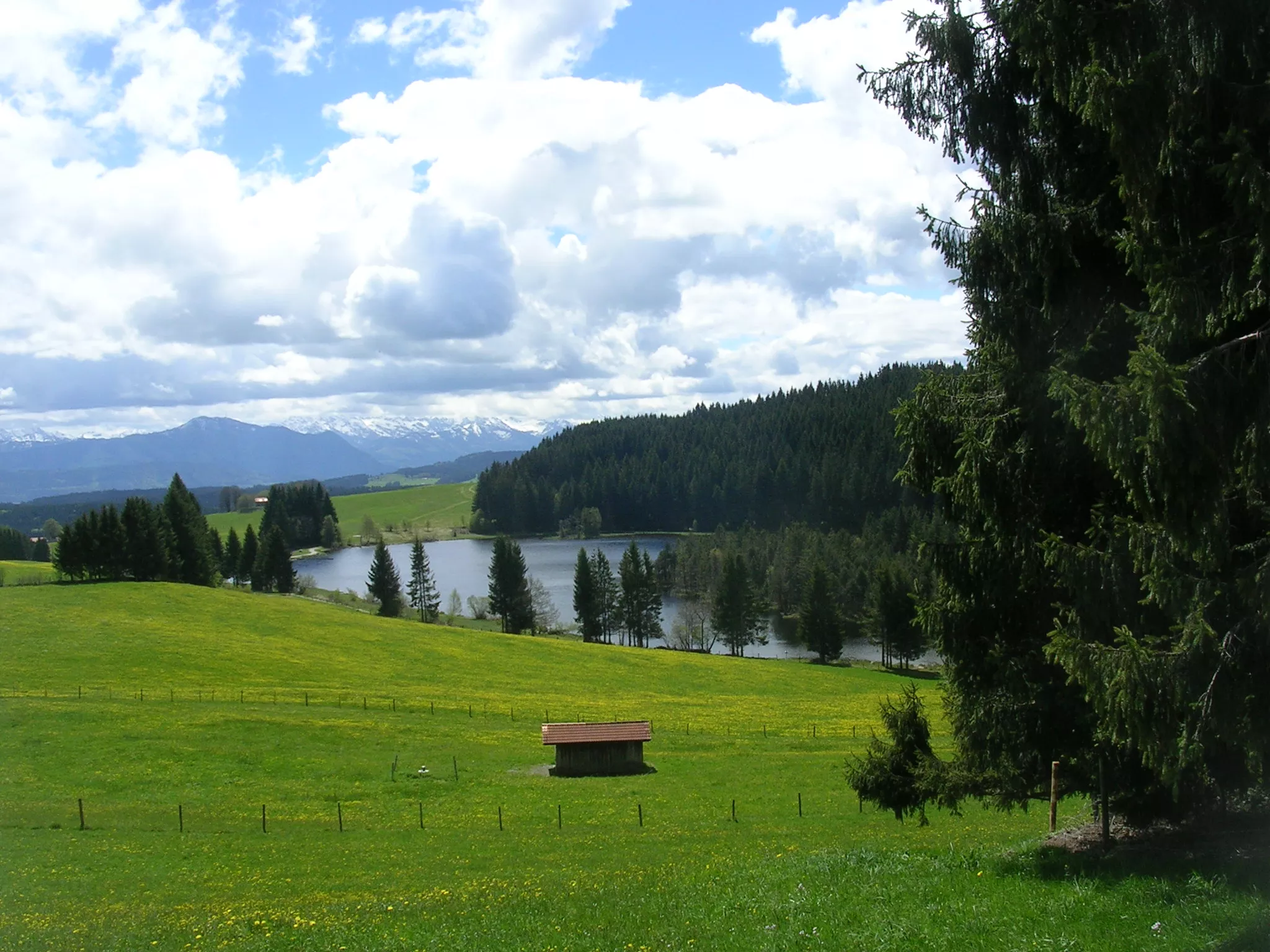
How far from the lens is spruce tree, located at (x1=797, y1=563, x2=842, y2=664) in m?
81.2

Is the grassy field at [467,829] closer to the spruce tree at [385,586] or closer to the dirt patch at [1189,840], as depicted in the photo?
the dirt patch at [1189,840]

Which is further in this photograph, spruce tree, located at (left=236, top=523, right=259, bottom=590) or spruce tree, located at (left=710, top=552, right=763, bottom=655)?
spruce tree, located at (left=236, top=523, right=259, bottom=590)

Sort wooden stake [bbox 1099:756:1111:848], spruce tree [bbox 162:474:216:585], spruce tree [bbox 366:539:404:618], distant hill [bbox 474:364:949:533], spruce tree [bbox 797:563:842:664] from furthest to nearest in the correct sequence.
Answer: distant hill [bbox 474:364:949:533], spruce tree [bbox 366:539:404:618], spruce tree [bbox 162:474:216:585], spruce tree [bbox 797:563:842:664], wooden stake [bbox 1099:756:1111:848]

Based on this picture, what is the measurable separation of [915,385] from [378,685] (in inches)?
1844

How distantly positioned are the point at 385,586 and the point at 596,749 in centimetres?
6281

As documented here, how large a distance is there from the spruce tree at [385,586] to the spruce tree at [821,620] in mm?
41385

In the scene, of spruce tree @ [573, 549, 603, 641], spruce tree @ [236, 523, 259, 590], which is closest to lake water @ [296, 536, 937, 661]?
spruce tree @ [573, 549, 603, 641]

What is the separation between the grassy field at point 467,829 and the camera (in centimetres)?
1037

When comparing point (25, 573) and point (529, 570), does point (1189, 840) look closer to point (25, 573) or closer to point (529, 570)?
point (25, 573)

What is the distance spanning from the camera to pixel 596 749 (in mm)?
34094

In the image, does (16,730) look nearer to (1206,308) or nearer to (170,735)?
(170,735)

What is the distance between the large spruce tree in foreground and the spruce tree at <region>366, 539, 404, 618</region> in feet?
279

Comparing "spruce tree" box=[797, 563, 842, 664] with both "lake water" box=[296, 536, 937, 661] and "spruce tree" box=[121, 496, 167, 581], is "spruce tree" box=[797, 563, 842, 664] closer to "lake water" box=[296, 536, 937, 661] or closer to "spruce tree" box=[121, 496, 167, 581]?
"lake water" box=[296, 536, 937, 661]

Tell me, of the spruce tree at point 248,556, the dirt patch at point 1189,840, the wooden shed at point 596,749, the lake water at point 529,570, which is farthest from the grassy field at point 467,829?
the spruce tree at point 248,556
